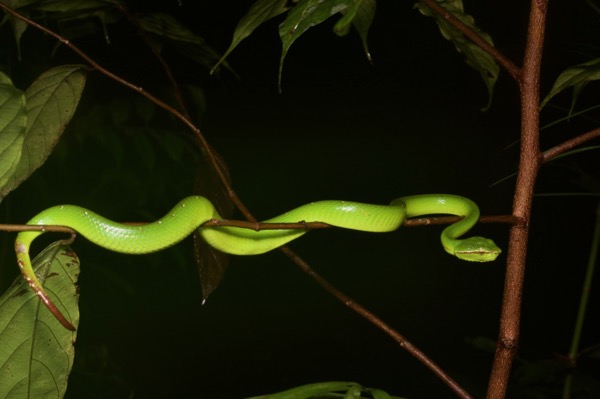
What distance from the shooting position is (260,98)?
3092 millimetres

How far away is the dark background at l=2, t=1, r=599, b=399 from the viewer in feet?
8.89

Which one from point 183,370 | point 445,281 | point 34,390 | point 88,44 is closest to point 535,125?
point 34,390

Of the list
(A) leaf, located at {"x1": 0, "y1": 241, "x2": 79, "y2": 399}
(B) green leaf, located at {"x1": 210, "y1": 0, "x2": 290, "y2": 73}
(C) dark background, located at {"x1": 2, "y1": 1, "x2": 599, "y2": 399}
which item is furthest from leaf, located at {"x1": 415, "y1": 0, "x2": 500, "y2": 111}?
(C) dark background, located at {"x1": 2, "y1": 1, "x2": 599, "y2": 399}

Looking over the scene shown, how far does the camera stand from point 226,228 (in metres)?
1.12

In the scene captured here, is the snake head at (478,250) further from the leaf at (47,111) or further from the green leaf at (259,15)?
the leaf at (47,111)

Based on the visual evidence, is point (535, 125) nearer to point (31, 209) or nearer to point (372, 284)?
point (31, 209)

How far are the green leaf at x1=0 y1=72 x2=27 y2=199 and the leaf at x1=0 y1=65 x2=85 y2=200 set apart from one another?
87 millimetres

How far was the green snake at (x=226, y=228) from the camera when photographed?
0.90m

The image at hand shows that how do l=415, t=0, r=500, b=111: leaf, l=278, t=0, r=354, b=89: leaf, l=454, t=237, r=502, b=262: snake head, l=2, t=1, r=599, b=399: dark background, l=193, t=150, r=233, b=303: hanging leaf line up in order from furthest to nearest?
1. l=2, t=1, r=599, b=399: dark background
2. l=454, t=237, r=502, b=262: snake head
3. l=193, t=150, r=233, b=303: hanging leaf
4. l=415, t=0, r=500, b=111: leaf
5. l=278, t=0, r=354, b=89: leaf

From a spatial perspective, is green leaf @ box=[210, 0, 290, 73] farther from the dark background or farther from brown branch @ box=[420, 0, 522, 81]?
the dark background

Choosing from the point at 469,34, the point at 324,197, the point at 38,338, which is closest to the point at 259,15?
the point at 469,34

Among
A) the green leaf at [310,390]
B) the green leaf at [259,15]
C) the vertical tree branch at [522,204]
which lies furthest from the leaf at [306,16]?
the green leaf at [310,390]

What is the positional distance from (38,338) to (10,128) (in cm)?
24

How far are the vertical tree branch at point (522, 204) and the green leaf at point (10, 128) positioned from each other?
62 centimetres
